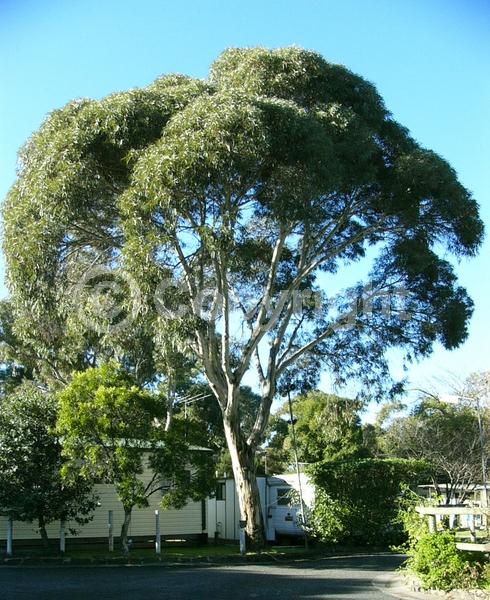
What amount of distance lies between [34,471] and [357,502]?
953cm

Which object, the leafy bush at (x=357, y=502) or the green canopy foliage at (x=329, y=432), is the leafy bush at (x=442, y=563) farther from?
the green canopy foliage at (x=329, y=432)

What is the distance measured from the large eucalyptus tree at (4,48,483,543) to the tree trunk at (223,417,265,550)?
4 cm

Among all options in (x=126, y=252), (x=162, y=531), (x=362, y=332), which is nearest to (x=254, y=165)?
(x=126, y=252)

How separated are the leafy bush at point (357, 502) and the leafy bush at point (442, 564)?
963 centimetres

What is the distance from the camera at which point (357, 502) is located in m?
20.9

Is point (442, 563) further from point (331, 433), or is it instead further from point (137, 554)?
point (331, 433)

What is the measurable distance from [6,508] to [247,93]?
11.7 m

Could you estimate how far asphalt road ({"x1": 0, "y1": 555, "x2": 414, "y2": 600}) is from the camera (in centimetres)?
1095

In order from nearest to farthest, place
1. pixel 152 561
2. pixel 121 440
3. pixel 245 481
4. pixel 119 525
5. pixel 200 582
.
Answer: pixel 200 582 → pixel 152 561 → pixel 121 440 → pixel 245 481 → pixel 119 525

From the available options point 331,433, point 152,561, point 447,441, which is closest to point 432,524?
point 152,561

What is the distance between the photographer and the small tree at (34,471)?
17.1 meters

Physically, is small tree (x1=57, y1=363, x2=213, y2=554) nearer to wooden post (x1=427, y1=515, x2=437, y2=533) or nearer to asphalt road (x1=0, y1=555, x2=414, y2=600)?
asphalt road (x1=0, y1=555, x2=414, y2=600)

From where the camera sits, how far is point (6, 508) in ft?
56.1

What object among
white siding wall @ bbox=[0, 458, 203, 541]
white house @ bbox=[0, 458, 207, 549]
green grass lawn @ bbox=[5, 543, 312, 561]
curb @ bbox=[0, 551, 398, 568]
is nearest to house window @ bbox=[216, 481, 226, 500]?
white house @ bbox=[0, 458, 207, 549]
